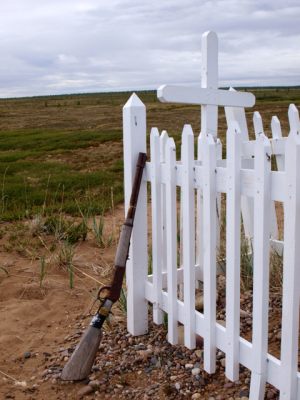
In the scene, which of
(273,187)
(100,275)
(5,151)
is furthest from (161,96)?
(5,151)

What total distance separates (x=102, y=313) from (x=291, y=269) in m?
1.26

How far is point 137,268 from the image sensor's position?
3.20 m

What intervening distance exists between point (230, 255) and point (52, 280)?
2.31 m

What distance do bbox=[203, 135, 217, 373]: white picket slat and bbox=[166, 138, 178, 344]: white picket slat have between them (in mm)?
337

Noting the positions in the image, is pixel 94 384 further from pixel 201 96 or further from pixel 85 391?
pixel 201 96

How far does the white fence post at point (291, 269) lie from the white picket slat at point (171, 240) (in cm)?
Answer: 87

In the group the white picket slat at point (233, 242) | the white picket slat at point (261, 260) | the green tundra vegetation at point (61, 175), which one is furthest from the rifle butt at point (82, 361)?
the green tundra vegetation at point (61, 175)

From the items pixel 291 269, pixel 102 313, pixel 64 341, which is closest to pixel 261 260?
pixel 291 269

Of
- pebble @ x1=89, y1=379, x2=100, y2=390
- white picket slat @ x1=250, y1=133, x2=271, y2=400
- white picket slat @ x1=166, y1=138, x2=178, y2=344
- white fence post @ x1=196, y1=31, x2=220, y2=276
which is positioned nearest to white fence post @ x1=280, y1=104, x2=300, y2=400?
white picket slat @ x1=250, y1=133, x2=271, y2=400

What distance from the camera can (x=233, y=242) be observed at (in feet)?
7.59

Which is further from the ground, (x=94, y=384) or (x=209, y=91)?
(x=209, y=91)

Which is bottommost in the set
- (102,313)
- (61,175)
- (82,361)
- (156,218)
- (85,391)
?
(85,391)

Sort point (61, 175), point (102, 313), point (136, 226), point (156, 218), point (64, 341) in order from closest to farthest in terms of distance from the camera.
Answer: point (102, 313)
point (156, 218)
point (136, 226)
point (64, 341)
point (61, 175)

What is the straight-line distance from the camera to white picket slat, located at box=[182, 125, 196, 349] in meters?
2.62
